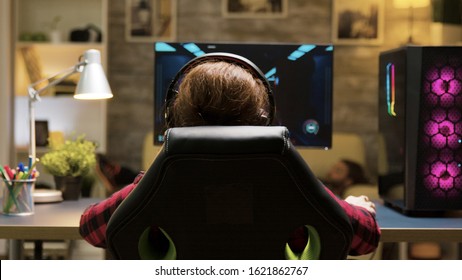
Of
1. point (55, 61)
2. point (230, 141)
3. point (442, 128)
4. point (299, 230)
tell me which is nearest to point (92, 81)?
point (442, 128)

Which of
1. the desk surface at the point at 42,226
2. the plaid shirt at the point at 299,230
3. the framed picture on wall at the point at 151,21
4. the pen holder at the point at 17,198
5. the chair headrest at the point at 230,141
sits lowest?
the desk surface at the point at 42,226

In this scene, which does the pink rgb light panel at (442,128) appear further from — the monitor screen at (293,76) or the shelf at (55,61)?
the shelf at (55,61)

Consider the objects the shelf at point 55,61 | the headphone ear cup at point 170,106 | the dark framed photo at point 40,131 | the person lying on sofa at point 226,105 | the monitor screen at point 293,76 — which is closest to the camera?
the person lying on sofa at point 226,105

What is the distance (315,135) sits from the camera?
2.18 m

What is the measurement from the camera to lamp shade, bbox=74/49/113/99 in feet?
7.10

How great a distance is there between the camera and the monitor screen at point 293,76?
2.14 meters

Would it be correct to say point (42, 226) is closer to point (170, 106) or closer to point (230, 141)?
point (170, 106)

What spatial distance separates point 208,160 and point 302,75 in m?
1.30

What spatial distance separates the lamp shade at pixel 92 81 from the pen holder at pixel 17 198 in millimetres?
411

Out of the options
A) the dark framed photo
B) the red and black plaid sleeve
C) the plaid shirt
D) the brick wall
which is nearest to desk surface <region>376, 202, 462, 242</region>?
the plaid shirt

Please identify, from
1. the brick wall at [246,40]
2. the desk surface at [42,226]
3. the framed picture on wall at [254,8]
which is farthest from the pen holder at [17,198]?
the framed picture on wall at [254,8]

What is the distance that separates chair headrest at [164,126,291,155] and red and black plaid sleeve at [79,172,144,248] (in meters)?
0.29

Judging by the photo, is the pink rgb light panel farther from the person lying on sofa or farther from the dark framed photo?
the dark framed photo

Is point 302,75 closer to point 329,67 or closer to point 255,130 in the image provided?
point 329,67
